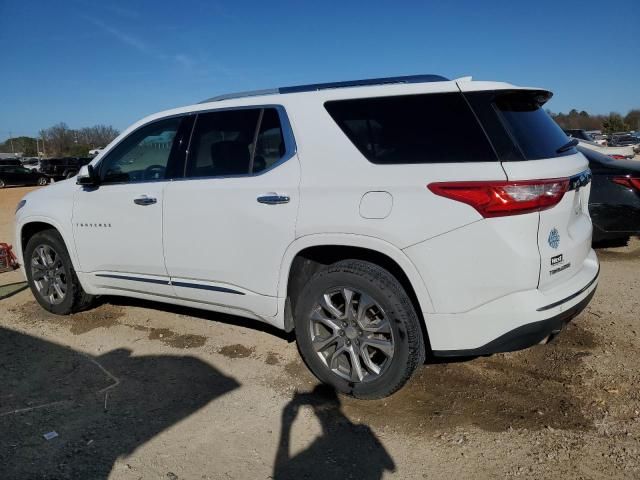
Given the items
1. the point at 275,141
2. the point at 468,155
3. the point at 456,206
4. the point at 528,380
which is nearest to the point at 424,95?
the point at 468,155

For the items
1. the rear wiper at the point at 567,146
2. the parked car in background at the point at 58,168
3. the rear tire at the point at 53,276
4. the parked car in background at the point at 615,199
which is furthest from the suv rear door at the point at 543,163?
the parked car in background at the point at 58,168

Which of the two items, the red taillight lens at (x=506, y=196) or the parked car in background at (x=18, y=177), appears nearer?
the red taillight lens at (x=506, y=196)

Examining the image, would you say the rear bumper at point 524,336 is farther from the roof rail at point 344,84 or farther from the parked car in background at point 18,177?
the parked car in background at point 18,177

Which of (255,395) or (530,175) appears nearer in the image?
(530,175)

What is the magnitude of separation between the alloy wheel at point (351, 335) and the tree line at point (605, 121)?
8320 centimetres

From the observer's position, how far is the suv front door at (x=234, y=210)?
3.44 metres

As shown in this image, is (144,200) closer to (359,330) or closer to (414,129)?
(359,330)

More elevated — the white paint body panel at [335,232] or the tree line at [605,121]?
the tree line at [605,121]

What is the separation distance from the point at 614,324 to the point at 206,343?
3450mm

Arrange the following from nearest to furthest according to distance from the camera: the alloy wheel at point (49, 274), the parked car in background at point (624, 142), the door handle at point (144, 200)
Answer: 1. the door handle at point (144, 200)
2. the alloy wheel at point (49, 274)
3. the parked car in background at point (624, 142)

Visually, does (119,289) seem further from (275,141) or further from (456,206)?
(456,206)

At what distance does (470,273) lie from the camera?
109 inches

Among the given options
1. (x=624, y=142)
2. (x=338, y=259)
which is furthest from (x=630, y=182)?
(x=624, y=142)

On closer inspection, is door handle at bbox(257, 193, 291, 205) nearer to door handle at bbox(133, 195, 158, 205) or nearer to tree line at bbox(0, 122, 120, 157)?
door handle at bbox(133, 195, 158, 205)
